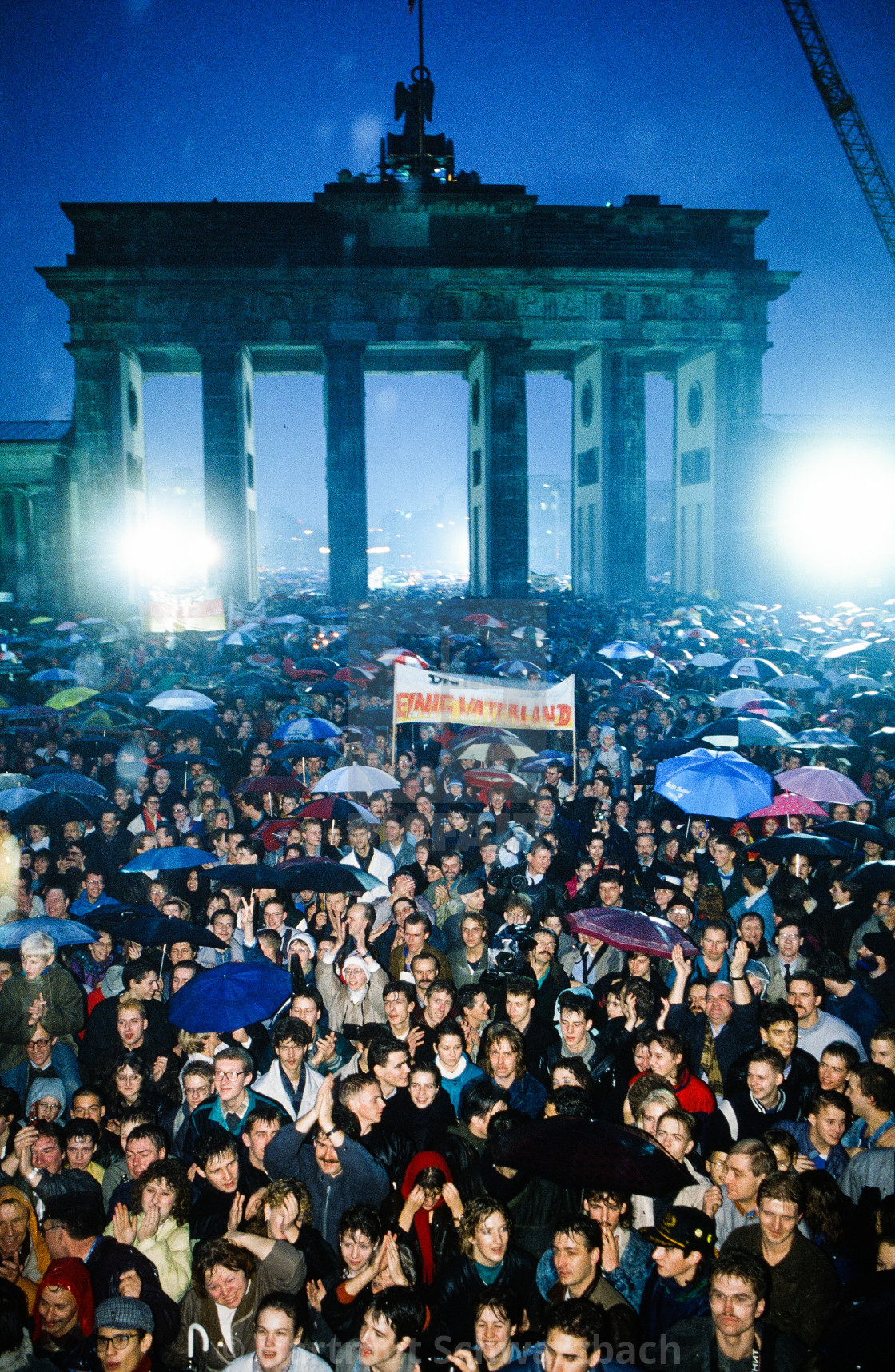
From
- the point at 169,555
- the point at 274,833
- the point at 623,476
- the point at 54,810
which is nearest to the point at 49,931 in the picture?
the point at 54,810

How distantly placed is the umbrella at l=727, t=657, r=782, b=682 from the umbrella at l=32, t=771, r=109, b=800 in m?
14.0

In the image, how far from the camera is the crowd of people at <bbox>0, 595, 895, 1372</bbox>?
181 inches

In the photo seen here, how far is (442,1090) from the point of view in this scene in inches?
243

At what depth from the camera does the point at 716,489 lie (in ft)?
149

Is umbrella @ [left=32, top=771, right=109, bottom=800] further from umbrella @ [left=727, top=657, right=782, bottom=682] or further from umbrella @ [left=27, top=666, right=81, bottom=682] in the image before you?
umbrella @ [left=727, top=657, right=782, bottom=682]

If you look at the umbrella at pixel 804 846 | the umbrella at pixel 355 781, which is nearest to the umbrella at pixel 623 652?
the umbrella at pixel 355 781

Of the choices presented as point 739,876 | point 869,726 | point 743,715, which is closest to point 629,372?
point 869,726

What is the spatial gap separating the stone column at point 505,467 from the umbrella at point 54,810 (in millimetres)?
31745

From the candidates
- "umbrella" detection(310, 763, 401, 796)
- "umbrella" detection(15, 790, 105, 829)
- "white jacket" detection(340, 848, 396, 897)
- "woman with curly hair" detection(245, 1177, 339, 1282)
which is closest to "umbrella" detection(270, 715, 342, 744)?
"umbrella" detection(310, 763, 401, 796)

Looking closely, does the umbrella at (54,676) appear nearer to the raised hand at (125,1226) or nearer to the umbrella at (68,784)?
the umbrella at (68,784)

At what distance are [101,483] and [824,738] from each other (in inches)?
1371

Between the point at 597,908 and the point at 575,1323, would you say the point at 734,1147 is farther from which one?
the point at 597,908

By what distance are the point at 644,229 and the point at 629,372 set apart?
19.2 feet

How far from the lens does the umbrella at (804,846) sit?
31.1ft
